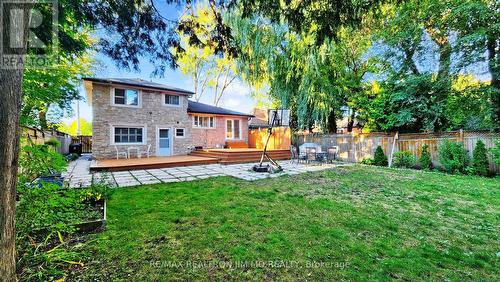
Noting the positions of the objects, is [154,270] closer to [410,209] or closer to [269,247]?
[269,247]

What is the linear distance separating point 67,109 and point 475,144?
22.1 metres

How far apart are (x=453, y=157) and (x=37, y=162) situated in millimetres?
11572

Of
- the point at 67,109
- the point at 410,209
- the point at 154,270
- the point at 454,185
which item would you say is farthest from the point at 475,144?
the point at 67,109

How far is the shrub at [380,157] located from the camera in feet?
33.0

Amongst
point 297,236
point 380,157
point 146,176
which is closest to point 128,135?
point 146,176

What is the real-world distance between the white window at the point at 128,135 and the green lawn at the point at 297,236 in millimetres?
7716

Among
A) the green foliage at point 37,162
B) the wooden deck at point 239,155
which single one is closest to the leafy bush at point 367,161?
the wooden deck at point 239,155

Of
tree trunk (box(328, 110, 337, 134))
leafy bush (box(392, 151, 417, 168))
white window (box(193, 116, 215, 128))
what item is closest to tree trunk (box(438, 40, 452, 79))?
leafy bush (box(392, 151, 417, 168))

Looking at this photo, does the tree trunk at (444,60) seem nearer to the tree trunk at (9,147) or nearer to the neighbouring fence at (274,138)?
the neighbouring fence at (274,138)

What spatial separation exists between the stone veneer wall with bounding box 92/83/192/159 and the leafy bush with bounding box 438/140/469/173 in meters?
13.1

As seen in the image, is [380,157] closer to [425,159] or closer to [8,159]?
[425,159]

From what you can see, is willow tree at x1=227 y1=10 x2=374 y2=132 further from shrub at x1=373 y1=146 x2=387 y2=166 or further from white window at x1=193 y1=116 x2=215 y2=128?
white window at x1=193 y1=116 x2=215 y2=128

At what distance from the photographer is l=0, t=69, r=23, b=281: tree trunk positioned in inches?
56.4

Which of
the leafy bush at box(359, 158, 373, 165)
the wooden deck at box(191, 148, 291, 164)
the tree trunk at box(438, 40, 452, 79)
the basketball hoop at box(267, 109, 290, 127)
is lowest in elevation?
the leafy bush at box(359, 158, 373, 165)
